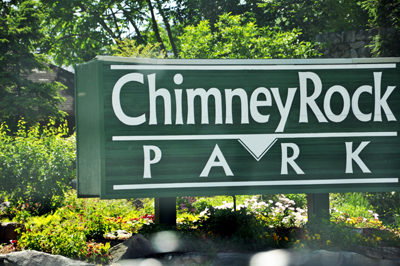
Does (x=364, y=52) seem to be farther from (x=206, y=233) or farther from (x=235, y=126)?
(x=206, y=233)

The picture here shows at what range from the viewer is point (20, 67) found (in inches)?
567

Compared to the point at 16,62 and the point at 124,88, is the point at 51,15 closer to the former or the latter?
the point at 16,62

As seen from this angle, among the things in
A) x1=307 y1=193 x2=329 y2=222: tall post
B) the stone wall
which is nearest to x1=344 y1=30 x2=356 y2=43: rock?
the stone wall

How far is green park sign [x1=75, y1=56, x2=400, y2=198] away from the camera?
5.47 m

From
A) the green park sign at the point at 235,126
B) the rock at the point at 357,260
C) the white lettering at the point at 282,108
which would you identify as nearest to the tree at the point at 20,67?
the green park sign at the point at 235,126

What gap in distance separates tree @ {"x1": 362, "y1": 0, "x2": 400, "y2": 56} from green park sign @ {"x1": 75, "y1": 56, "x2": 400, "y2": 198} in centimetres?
375

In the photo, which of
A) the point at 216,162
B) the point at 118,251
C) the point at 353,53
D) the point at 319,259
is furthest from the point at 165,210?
the point at 353,53

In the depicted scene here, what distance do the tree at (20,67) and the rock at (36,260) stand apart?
966 cm

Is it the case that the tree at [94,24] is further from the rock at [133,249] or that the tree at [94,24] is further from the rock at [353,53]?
the rock at [133,249]

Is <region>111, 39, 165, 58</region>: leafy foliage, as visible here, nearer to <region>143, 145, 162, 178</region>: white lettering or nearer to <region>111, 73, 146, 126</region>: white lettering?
<region>111, 73, 146, 126</region>: white lettering

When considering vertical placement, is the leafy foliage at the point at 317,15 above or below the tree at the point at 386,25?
above

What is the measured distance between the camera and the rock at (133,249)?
5273 mm

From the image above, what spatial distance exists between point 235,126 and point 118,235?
2.74m

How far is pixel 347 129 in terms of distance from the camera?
5.83m
